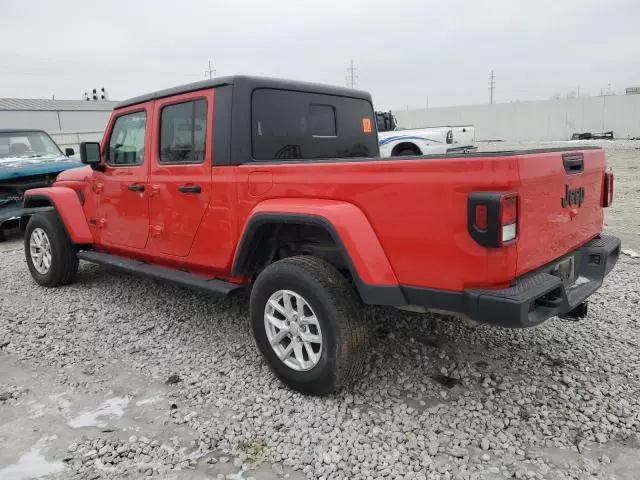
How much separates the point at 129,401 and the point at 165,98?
233 centimetres

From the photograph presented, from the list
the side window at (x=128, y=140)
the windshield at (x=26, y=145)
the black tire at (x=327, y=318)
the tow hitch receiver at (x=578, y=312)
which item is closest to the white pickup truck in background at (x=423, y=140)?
the windshield at (x=26, y=145)

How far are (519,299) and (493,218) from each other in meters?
0.40

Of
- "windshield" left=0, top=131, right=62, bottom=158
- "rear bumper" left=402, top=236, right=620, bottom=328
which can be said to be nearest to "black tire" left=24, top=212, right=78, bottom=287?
"rear bumper" left=402, top=236, right=620, bottom=328

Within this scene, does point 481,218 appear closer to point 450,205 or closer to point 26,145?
point 450,205

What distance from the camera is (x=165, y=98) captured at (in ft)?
13.7

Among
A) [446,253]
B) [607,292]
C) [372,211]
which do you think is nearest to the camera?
[446,253]

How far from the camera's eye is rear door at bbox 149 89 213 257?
3.76 meters

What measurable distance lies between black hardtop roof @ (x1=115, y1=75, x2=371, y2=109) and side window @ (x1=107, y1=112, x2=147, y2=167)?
0.14 metres

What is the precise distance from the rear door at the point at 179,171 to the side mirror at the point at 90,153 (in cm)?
85

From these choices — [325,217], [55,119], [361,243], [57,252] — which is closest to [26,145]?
[57,252]

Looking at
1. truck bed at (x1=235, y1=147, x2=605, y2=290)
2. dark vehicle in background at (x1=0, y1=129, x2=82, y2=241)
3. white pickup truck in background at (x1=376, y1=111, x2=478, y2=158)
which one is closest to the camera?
truck bed at (x1=235, y1=147, x2=605, y2=290)

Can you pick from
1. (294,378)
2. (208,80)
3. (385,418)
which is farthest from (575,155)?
(208,80)

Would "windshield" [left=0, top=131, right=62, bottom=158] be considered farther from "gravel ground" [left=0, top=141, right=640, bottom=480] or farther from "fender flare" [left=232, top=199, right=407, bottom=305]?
"fender flare" [left=232, top=199, right=407, bottom=305]

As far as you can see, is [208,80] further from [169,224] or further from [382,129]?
[382,129]
